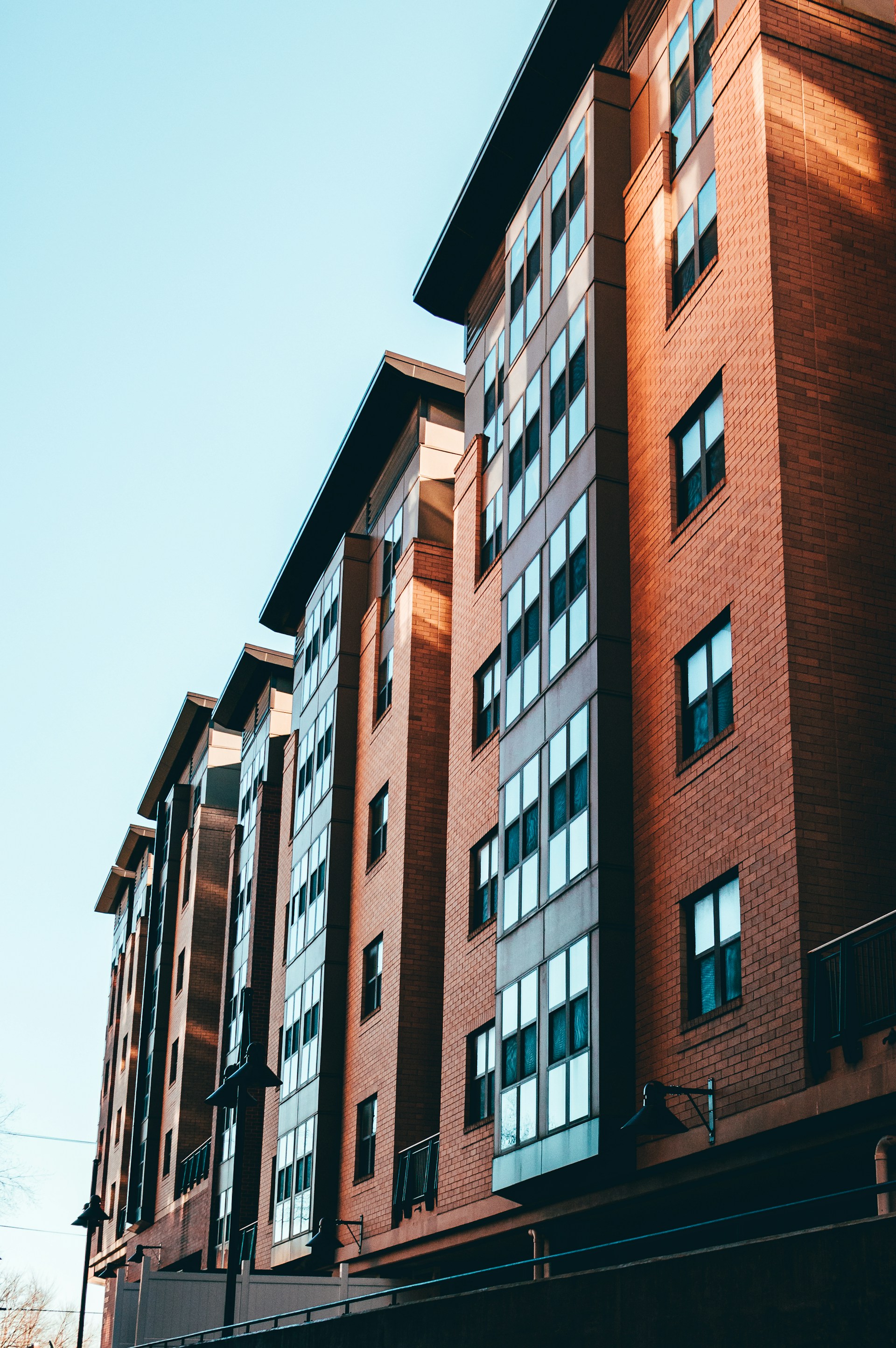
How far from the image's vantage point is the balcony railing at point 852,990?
1416 centimetres

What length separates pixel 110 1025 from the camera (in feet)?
251

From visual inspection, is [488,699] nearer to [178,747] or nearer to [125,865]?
[178,747]

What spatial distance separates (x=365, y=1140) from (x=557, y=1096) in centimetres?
1211

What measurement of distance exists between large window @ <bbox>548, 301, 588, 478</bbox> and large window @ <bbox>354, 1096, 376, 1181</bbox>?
14.5 meters

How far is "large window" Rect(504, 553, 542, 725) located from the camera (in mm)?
23500

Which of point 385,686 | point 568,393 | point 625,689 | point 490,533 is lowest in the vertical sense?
point 625,689

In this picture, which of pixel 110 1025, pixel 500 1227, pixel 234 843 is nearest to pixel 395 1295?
pixel 500 1227

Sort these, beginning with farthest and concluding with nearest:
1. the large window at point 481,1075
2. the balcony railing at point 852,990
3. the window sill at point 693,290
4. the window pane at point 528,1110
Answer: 1. the large window at point 481,1075
2. the window pane at point 528,1110
3. the window sill at point 693,290
4. the balcony railing at point 852,990

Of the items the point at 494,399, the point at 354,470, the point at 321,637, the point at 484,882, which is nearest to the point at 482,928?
the point at 484,882

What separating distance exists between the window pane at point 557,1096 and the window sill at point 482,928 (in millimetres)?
4780

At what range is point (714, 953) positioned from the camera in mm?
17469

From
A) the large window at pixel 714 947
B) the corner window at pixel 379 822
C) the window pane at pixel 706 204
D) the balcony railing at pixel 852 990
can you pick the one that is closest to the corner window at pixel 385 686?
the corner window at pixel 379 822

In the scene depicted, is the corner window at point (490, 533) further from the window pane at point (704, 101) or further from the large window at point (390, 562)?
the window pane at point (704, 101)

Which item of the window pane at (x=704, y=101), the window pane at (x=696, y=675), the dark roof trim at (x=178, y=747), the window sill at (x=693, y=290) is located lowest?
the window pane at (x=696, y=675)
